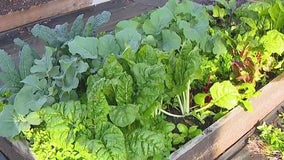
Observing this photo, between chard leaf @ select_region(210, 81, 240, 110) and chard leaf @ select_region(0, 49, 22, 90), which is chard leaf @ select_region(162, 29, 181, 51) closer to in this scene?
chard leaf @ select_region(210, 81, 240, 110)

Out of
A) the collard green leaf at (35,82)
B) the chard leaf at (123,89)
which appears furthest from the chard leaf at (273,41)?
the collard green leaf at (35,82)

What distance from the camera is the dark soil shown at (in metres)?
3.48

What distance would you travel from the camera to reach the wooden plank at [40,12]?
351cm

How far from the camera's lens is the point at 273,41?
81.0 inches

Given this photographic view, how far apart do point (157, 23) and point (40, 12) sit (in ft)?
6.80

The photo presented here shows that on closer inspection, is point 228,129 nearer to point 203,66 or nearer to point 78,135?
point 203,66

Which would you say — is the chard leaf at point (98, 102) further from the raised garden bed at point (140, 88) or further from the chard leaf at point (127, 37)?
the chard leaf at point (127, 37)

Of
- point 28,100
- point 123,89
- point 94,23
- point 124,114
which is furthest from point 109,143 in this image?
point 94,23

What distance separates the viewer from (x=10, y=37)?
346 centimetres

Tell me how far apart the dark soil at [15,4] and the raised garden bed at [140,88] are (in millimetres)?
1757

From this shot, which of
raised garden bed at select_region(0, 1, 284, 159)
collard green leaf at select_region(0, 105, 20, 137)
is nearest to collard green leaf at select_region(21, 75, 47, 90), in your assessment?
raised garden bed at select_region(0, 1, 284, 159)

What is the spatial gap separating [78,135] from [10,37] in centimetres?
226

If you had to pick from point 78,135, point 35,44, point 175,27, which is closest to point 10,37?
point 35,44

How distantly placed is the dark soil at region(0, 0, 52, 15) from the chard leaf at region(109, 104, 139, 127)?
93.7 inches
